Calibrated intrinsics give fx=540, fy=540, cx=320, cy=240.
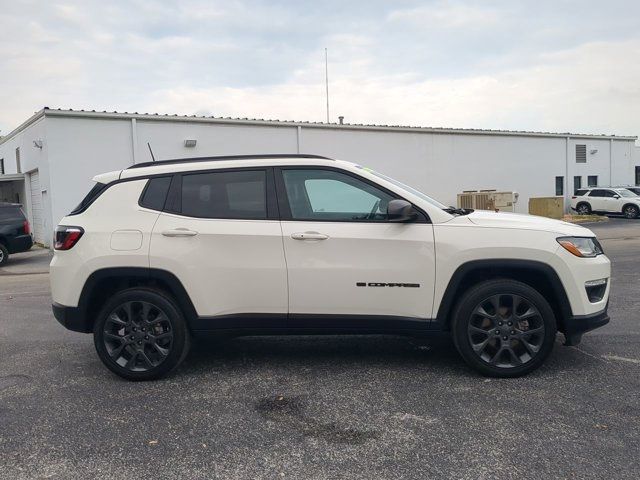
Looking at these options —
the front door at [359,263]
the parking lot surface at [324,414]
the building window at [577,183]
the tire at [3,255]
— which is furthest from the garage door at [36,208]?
the building window at [577,183]

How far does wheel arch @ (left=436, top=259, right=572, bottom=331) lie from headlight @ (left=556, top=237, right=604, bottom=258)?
8.7 inches

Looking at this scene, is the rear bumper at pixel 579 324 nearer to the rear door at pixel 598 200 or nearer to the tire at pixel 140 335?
the tire at pixel 140 335

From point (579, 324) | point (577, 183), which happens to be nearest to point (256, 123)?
point (579, 324)

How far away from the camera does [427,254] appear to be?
421 centimetres

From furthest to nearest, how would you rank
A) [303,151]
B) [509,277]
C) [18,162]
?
[18,162], [303,151], [509,277]

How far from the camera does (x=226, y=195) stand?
14.7ft

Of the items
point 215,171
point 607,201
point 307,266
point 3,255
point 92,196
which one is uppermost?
point 215,171

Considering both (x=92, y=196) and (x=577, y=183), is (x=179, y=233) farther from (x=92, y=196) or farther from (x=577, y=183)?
(x=577, y=183)

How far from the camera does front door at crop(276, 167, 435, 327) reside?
13.9ft

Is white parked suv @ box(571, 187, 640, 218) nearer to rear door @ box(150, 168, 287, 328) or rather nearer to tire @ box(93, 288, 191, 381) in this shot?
rear door @ box(150, 168, 287, 328)

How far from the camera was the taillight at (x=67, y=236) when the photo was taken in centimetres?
444

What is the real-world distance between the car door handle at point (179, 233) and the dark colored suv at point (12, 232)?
12.0m

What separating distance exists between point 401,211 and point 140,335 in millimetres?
2340

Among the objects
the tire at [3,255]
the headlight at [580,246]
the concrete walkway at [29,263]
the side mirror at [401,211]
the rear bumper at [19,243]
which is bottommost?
the concrete walkway at [29,263]
